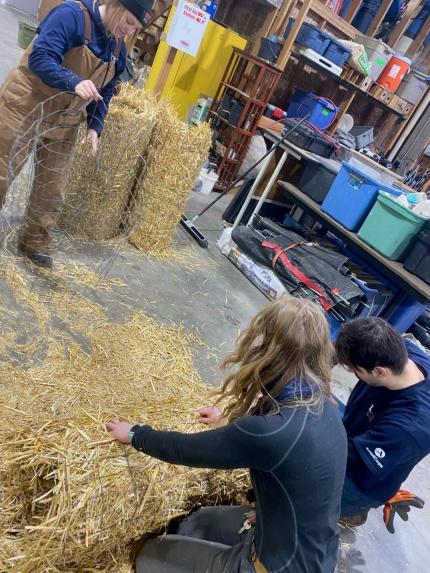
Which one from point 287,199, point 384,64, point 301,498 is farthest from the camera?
point 384,64

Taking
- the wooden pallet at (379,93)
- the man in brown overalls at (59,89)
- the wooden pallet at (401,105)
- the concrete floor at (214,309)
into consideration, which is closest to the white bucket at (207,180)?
the concrete floor at (214,309)

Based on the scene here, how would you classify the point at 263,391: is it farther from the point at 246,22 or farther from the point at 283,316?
the point at 246,22

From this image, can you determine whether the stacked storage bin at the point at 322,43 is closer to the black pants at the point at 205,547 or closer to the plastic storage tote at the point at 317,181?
the plastic storage tote at the point at 317,181

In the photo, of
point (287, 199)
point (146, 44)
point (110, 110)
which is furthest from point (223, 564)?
point (146, 44)

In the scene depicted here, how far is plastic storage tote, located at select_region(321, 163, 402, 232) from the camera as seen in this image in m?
4.15

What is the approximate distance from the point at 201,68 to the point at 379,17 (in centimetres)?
348

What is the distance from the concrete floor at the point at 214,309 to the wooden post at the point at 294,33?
9.86 feet

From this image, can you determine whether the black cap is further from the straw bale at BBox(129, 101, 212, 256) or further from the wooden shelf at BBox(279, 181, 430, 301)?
the wooden shelf at BBox(279, 181, 430, 301)

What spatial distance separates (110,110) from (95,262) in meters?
1.15

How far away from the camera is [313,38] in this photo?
6316 millimetres

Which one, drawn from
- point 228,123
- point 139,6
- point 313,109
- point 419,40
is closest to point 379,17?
point 419,40

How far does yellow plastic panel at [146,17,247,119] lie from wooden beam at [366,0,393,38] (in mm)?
2549

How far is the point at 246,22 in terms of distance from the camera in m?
7.32

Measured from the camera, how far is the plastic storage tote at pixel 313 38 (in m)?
6.23
